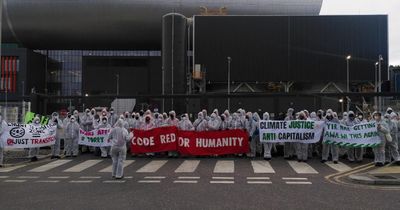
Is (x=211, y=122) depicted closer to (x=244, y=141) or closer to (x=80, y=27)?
(x=244, y=141)

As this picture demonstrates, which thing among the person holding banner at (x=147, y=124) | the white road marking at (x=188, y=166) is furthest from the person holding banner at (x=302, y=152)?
the person holding banner at (x=147, y=124)

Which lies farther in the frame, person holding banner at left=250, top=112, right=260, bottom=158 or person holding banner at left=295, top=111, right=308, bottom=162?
person holding banner at left=250, top=112, right=260, bottom=158

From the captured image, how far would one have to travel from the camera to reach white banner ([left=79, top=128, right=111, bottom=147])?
18.0m

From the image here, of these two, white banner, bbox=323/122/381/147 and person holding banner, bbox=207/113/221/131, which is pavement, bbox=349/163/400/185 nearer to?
white banner, bbox=323/122/381/147

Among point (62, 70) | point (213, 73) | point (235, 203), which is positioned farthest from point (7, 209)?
point (62, 70)

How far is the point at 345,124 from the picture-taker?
16.4 meters

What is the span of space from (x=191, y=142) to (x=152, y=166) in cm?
283

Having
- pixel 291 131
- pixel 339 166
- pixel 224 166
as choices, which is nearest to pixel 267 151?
pixel 291 131

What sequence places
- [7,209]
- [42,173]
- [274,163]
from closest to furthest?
[7,209] → [42,173] → [274,163]

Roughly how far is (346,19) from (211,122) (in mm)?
54655

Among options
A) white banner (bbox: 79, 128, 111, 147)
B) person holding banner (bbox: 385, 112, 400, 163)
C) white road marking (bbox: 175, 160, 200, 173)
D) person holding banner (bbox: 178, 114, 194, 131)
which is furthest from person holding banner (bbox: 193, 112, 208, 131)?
person holding banner (bbox: 385, 112, 400, 163)

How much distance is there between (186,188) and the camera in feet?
35.4

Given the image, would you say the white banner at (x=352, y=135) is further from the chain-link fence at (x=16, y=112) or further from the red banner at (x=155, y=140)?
the chain-link fence at (x=16, y=112)

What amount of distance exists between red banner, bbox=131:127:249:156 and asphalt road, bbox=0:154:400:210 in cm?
173
